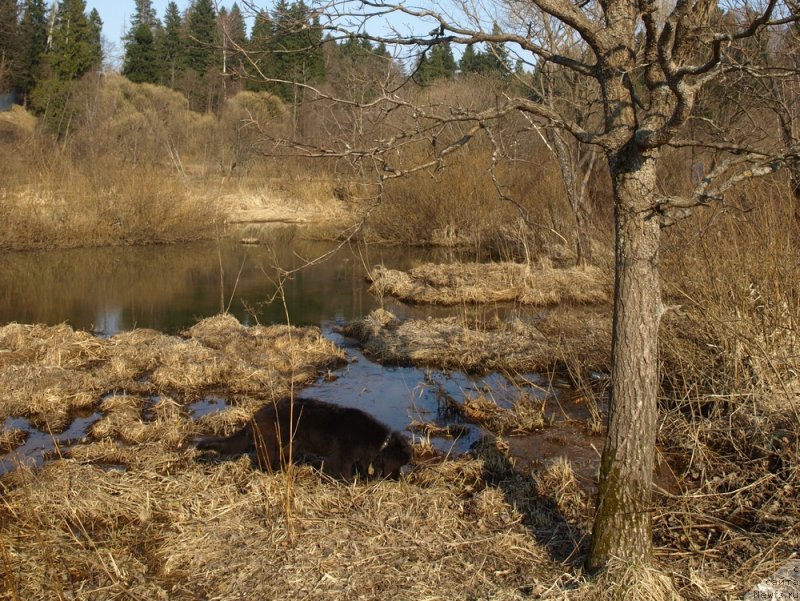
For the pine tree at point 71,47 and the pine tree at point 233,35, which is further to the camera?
the pine tree at point 71,47

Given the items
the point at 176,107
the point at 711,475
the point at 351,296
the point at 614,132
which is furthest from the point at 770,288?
the point at 176,107

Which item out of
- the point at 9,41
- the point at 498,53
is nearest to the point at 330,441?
the point at 498,53

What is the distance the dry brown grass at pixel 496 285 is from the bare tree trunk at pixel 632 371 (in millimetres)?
9245

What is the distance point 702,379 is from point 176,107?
124 feet

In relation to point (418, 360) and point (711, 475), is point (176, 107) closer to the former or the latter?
point (418, 360)

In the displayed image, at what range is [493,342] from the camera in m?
9.80

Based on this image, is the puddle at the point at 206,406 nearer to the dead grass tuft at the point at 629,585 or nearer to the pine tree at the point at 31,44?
the dead grass tuft at the point at 629,585

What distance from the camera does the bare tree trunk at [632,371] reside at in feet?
11.4

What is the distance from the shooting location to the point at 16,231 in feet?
65.8

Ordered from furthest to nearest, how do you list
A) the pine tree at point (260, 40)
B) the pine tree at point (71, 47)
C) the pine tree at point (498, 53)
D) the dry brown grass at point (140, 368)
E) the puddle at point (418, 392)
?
1. the pine tree at point (71, 47)
2. the pine tree at point (498, 53)
3. the dry brown grass at point (140, 368)
4. the puddle at point (418, 392)
5. the pine tree at point (260, 40)

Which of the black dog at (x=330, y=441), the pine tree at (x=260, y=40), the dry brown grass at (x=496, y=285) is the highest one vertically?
the pine tree at (x=260, y=40)

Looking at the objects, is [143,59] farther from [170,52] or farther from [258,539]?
[258,539]

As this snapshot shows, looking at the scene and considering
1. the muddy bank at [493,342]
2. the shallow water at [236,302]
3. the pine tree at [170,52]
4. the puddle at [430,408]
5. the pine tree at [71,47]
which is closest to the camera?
the puddle at [430,408]

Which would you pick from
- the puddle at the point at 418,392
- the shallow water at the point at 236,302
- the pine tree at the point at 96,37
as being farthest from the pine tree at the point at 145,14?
the puddle at the point at 418,392
